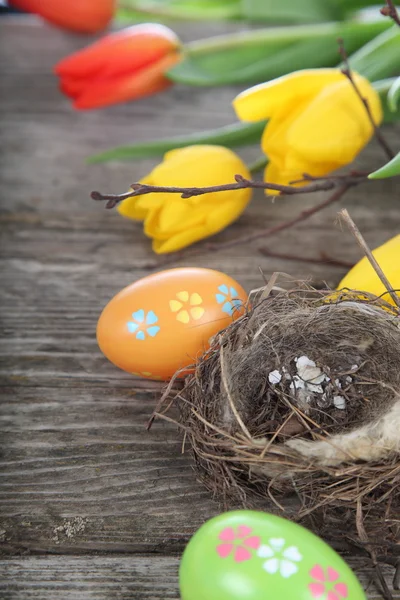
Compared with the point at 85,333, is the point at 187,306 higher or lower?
higher

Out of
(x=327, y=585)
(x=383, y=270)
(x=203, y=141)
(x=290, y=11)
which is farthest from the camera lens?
(x=290, y=11)

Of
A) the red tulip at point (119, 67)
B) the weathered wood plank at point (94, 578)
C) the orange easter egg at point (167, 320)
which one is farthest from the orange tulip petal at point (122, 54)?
the weathered wood plank at point (94, 578)

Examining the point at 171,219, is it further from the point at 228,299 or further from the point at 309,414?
the point at 309,414

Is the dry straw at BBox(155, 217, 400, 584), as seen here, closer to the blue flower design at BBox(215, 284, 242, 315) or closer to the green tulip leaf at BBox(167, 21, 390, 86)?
the blue flower design at BBox(215, 284, 242, 315)

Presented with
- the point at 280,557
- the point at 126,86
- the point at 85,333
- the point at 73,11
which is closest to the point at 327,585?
the point at 280,557

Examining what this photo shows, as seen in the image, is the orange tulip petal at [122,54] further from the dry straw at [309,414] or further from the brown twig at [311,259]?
the dry straw at [309,414]

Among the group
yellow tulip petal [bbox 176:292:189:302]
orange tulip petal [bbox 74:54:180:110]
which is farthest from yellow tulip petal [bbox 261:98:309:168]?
orange tulip petal [bbox 74:54:180:110]
